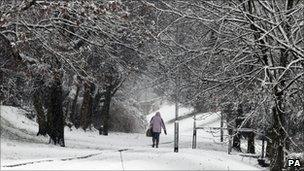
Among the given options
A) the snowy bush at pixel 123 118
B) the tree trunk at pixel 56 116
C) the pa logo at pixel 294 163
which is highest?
the snowy bush at pixel 123 118

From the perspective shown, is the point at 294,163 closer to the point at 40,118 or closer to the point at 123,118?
the point at 40,118

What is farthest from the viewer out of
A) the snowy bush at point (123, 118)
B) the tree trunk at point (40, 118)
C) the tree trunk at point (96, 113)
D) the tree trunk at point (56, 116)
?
the snowy bush at point (123, 118)

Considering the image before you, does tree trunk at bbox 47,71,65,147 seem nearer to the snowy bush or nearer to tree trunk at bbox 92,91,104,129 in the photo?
tree trunk at bbox 92,91,104,129

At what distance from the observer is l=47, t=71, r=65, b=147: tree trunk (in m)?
19.9

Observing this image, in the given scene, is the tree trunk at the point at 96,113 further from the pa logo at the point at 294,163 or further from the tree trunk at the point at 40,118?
the pa logo at the point at 294,163

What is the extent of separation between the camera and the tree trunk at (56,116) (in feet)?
65.4

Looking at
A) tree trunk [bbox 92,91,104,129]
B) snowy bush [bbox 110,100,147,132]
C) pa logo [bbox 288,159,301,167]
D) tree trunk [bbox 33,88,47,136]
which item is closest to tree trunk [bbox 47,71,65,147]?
tree trunk [bbox 33,88,47,136]

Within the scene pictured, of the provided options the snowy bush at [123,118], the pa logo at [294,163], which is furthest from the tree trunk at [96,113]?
the pa logo at [294,163]

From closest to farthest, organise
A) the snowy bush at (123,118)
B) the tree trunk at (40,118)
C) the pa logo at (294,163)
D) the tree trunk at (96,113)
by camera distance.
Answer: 1. the pa logo at (294,163)
2. the tree trunk at (40,118)
3. the tree trunk at (96,113)
4. the snowy bush at (123,118)

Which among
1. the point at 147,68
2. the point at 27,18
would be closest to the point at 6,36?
the point at 27,18

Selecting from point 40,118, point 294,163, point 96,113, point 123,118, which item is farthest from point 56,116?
point 123,118

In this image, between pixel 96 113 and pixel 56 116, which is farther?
pixel 96 113

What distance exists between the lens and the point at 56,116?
66.7ft

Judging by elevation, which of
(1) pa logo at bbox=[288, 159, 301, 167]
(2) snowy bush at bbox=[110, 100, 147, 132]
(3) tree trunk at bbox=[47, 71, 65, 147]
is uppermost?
(2) snowy bush at bbox=[110, 100, 147, 132]
